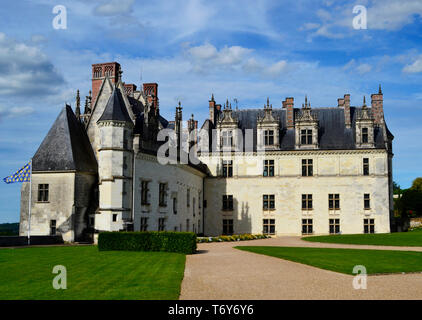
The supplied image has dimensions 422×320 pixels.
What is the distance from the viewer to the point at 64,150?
2872 centimetres

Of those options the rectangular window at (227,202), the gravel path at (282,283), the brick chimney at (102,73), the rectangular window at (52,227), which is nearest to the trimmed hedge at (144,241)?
the gravel path at (282,283)

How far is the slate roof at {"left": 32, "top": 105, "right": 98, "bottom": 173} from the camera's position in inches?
1118

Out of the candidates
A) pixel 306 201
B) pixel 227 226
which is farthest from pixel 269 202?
pixel 227 226

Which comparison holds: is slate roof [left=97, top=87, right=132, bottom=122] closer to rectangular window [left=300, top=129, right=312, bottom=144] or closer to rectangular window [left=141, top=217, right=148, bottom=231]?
rectangular window [left=141, top=217, right=148, bottom=231]

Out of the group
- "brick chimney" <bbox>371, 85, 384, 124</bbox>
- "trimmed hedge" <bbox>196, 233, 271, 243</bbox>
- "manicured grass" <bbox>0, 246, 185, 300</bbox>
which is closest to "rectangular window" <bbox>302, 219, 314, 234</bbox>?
"trimmed hedge" <bbox>196, 233, 271, 243</bbox>

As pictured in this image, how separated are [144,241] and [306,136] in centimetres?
2412

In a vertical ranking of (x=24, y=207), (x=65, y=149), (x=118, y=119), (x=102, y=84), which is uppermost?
(x=102, y=84)

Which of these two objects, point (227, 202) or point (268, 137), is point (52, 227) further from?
point (268, 137)
